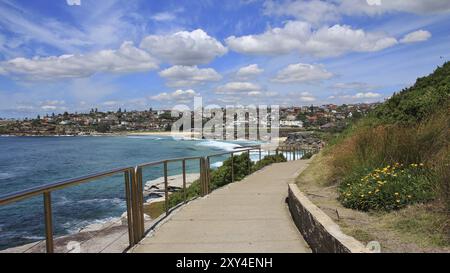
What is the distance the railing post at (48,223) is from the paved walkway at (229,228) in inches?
71.0

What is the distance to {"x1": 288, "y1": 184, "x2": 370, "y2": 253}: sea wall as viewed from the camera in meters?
4.04

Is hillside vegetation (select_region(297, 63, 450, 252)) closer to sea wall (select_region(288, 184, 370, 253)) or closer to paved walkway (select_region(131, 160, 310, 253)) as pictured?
sea wall (select_region(288, 184, 370, 253))

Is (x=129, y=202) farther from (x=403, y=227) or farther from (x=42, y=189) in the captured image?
(x=403, y=227)

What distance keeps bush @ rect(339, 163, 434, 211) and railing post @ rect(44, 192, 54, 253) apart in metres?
3.81

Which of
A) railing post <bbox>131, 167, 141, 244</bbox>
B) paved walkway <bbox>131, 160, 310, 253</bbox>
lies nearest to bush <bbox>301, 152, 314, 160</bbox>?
paved walkway <bbox>131, 160, 310, 253</bbox>

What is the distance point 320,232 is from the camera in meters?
4.88

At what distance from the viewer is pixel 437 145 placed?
22.3ft

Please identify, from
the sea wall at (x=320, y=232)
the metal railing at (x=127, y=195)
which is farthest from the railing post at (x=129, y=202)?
the sea wall at (x=320, y=232)

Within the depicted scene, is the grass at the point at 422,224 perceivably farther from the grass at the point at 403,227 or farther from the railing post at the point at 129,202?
the railing post at the point at 129,202

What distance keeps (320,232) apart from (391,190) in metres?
1.34

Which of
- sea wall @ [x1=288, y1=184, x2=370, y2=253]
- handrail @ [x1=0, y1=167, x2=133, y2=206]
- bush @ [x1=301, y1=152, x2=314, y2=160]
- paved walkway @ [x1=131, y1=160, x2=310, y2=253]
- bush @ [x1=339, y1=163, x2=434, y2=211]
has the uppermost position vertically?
handrail @ [x1=0, y1=167, x2=133, y2=206]

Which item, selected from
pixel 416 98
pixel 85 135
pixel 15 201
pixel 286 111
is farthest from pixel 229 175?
pixel 85 135

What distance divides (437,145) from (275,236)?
2.88 metres

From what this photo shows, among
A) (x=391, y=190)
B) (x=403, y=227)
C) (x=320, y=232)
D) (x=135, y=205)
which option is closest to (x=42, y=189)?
(x=135, y=205)
